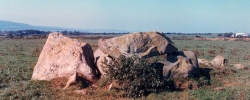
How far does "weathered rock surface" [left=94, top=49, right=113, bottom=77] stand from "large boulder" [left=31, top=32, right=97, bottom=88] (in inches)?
15.0

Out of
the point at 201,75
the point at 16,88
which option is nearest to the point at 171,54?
the point at 201,75

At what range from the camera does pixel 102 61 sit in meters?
17.0

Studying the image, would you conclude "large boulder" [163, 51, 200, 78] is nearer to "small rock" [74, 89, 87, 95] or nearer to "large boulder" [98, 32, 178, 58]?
"large boulder" [98, 32, 178, 58]

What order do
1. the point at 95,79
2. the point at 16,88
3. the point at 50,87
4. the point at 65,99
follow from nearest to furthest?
the point at 65,99 < the point at 16,88 < the point at 50,87 < the point at 95,79

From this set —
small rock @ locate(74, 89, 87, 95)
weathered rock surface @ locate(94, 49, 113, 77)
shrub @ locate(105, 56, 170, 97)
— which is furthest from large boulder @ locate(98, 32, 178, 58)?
small rock @ locate(74, 89, 87, 95)

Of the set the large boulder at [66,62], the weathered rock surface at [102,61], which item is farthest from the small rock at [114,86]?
the large boulder at [66,62]

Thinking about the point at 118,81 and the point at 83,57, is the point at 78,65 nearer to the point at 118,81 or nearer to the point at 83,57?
the point at 83,57

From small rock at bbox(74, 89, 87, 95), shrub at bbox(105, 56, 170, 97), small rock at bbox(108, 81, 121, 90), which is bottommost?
small rock at bbox(74, 89, 87, 95)

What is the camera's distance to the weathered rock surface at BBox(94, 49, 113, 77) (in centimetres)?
1637

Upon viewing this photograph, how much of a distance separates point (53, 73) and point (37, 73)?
3.64ft

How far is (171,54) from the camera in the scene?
1909 centimetres

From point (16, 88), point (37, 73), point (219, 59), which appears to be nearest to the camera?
point (16, 88)

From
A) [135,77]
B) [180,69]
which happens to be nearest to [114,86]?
[135,77]

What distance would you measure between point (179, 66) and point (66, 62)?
6.71 meters
